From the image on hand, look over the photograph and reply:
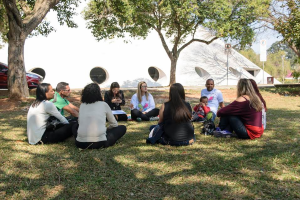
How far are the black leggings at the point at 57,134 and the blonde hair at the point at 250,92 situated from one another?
3091 millimetres

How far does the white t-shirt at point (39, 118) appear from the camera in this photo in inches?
189

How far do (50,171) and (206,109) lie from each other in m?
4.29

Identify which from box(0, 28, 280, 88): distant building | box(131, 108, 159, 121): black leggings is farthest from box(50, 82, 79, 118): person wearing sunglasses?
box(0, 28, 280, 88): distant building

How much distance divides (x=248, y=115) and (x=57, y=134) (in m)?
3.38

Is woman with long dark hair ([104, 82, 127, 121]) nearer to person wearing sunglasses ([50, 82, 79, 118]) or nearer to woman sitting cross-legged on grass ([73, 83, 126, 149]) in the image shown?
person wearing sunglasses ([50, 82, 79, 118])

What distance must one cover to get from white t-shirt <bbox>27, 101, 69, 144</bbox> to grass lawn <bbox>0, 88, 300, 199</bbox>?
199 mm

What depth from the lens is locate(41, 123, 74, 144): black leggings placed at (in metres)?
5.10

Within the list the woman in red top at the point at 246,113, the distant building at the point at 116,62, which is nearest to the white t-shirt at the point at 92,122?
the woman in red top at the point at 246,113

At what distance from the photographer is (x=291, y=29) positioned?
14.8 meters

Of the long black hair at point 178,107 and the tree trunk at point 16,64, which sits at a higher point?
the tree trunk at point 16,64

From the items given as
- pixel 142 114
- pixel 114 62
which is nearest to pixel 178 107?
pixel 142 114

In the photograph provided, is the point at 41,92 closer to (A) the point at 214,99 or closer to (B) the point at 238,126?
(B) the point at 238,126

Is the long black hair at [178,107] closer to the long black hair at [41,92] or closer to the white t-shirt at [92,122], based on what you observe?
the white t-shirt at [92,122]

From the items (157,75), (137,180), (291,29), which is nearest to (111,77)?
(157,75)
